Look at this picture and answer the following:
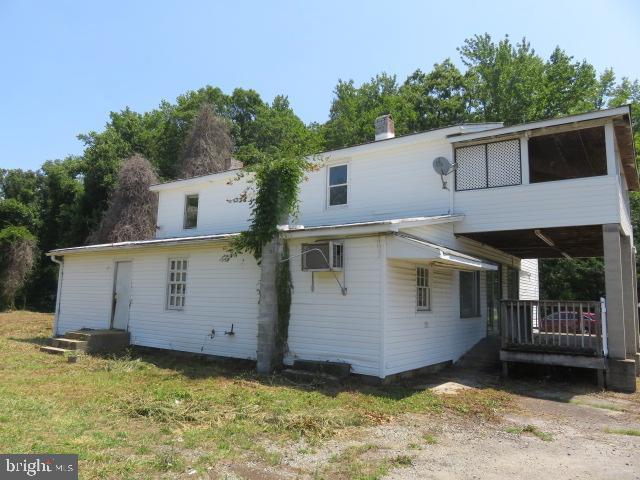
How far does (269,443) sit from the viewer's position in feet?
18.2

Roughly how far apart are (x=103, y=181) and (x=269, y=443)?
1163 inches

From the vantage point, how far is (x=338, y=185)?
543 inches

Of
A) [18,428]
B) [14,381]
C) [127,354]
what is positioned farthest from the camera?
[127,354]

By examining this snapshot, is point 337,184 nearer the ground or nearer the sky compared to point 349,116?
nearer the ground

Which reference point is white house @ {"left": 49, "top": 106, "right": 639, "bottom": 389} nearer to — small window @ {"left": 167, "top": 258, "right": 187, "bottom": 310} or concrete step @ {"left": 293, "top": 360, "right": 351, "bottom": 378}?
small window @ {"left": 167, "top": 258, "right": 187, "bottom": 310}

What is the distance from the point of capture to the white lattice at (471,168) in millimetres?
11609

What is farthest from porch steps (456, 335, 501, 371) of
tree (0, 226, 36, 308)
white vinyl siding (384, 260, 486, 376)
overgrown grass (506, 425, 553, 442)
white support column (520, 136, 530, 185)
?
tree (0, 226, 36, 308)

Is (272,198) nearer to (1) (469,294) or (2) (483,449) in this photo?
(2) (483,449)

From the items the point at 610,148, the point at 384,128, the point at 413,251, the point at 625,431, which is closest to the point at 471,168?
the point at 610,148

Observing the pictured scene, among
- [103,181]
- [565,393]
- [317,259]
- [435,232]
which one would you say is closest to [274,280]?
[317,259]

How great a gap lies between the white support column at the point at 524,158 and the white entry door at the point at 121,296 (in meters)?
11.3

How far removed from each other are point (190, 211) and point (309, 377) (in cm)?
1015

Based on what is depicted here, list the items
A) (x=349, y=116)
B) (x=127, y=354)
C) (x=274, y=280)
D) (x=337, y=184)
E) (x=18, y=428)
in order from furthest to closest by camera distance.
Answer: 1. (x=349, y=116)
2. (x=337, y=184)
3. (x=127, y=354)
4. (x=274, y=280)
5. (x=18, y=428)

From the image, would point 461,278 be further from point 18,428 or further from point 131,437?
point 18,428
